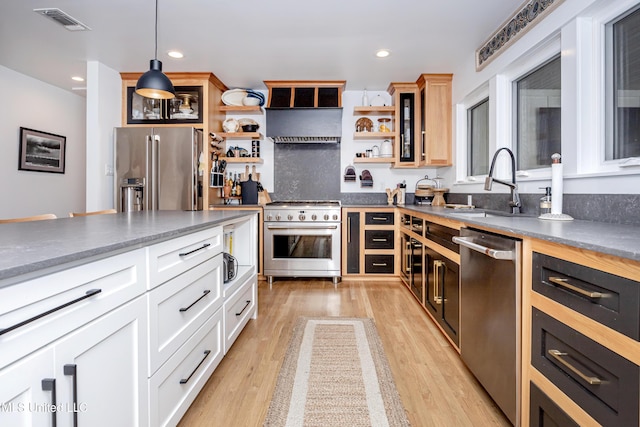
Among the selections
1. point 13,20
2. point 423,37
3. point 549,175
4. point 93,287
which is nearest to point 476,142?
point 423,37

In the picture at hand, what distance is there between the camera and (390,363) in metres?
1.95

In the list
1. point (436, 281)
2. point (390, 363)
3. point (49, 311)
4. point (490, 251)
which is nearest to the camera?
point (49, 311)

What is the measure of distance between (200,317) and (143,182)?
2602 mm

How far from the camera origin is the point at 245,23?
8.86 feet

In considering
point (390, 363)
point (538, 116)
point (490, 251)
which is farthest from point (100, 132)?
point (538, 116)

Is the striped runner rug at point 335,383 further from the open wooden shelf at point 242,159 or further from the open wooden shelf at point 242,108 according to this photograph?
the open wooden shelf at point 242,108

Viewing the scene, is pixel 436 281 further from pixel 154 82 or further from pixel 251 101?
pixel 251 101

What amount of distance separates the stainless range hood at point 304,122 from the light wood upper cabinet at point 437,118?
101 cm

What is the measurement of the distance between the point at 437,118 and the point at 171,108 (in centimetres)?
308

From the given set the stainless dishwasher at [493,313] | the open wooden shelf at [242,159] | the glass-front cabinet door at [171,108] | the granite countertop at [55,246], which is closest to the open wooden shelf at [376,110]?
the open wooden shelf at [242,159]

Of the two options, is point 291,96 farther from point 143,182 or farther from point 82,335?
point 82,335

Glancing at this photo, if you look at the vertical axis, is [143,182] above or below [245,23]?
below

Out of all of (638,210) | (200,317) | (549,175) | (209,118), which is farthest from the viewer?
(209,118)

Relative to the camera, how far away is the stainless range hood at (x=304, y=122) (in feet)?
12.7
